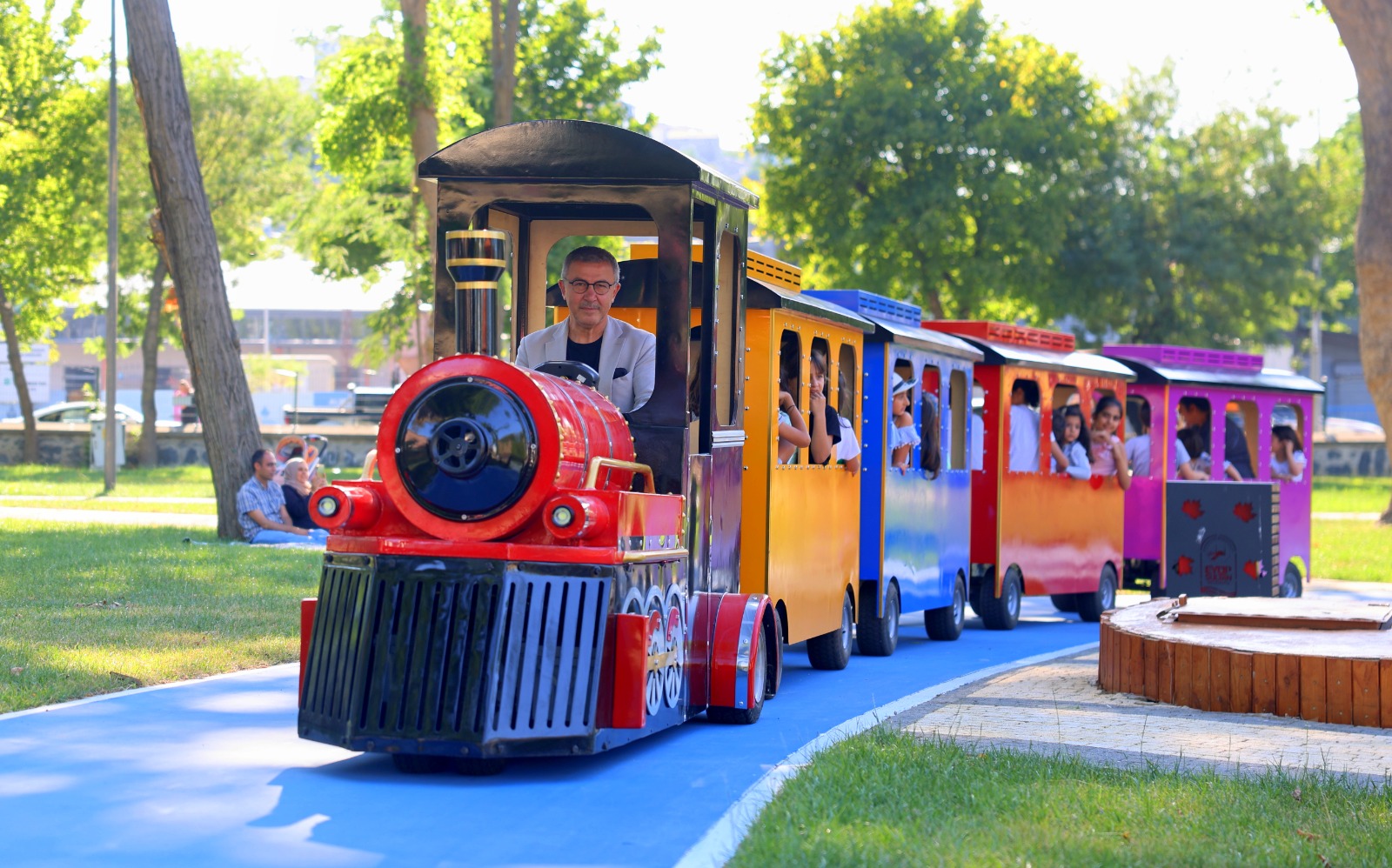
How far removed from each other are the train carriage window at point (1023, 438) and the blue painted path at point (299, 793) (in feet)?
23.2

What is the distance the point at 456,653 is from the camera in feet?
23.3

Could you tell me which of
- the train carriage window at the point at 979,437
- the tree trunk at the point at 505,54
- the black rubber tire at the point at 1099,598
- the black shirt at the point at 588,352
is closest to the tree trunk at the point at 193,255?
the tree trunk at the point at 505,54

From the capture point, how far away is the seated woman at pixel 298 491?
20.0 metres

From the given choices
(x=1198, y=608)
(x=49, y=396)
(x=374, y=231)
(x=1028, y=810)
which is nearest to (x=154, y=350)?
(x=374, y=231)

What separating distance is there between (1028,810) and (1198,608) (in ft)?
18.8

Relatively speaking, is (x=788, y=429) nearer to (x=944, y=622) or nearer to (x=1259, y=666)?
(x=1259, y=666)

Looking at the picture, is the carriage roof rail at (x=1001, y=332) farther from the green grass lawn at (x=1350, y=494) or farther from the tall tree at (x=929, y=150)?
the tall tree at (x=929, y=150)

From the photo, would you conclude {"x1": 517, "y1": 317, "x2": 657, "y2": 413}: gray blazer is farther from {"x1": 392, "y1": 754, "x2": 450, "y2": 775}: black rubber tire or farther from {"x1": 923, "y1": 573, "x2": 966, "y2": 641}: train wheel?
{"x1": 923, "y1": 573, "x2": 966, "y2": 641}: train wheel

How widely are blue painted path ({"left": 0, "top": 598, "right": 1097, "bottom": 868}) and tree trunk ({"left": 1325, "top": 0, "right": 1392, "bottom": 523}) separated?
16.3 m

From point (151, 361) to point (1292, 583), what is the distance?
2963cm

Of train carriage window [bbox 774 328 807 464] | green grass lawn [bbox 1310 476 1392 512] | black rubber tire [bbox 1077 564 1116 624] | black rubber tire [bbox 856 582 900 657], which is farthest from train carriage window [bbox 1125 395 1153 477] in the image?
green grass lawn [bbox 1310 476 1392 512]

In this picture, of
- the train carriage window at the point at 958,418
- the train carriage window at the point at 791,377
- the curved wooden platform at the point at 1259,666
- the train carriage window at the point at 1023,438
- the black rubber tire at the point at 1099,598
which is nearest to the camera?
the curved wooden platform at the point at 1259,666

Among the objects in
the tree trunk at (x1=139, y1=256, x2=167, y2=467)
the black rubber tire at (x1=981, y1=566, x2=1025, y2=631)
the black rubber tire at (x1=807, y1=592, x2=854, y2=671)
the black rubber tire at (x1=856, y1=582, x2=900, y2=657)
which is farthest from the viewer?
the tree trunk at (x1=139, y1=256, x2=167, y2=467)

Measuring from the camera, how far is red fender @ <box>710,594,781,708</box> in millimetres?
8844
